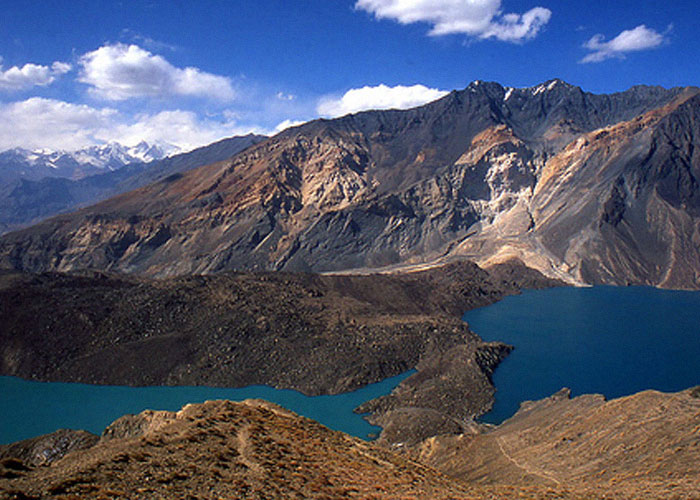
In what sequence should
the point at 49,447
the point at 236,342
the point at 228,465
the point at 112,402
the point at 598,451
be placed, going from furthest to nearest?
1. the point at 236,342
2. the point at 112,402
3. the point at 598,451
4. the point at 49,447
5. the point at 228,465

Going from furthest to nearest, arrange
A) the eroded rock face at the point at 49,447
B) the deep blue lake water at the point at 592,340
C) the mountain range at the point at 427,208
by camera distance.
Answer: the mountain range at the point at 427,208 → the deep blue lake water at the point at 592,340 → the eroded rock face at the point at 49,447

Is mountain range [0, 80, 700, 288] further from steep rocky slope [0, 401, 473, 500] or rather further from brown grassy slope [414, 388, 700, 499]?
steep rocky slope [0, 401, 473, 500]

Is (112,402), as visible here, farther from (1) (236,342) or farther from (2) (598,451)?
(2) (598,451)

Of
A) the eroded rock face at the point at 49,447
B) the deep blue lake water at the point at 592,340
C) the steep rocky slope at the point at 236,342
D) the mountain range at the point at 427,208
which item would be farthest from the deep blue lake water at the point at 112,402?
the mountain range at the point at 427,208

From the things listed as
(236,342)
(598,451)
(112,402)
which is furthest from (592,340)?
(112,402)

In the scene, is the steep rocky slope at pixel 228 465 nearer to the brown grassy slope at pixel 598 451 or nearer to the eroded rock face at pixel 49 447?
the eroded rock face at pixel 49 447

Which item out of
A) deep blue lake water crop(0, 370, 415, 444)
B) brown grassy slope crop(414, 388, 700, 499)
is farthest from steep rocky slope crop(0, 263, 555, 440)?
brown grassy slope crop(414, 388, 700, 499)
